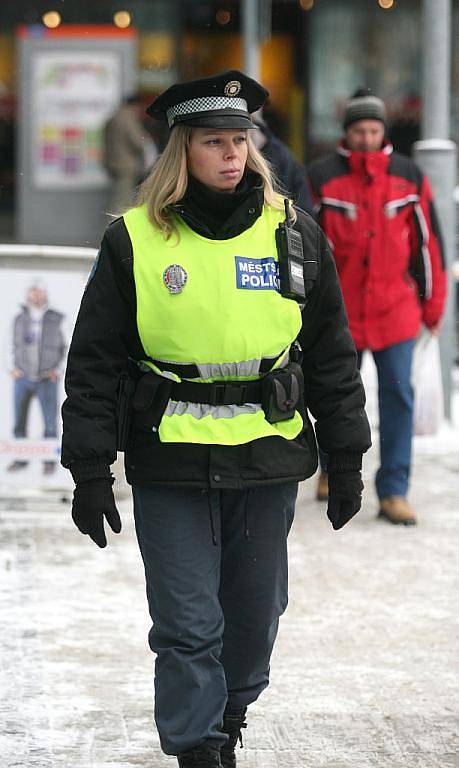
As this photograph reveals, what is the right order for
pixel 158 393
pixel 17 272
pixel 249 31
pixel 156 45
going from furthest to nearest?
pixel 156 45 < pixel 249 31 < pixel 17 272 < pixel 158 393

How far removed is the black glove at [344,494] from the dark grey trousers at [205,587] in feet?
0.34

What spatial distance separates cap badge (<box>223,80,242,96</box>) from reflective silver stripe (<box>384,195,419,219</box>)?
3398 mm

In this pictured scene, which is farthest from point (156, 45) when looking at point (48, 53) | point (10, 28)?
point (48, 53)

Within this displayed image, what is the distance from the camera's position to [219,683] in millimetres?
3900

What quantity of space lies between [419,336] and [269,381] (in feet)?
13.8

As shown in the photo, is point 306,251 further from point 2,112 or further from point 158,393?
point 2,112

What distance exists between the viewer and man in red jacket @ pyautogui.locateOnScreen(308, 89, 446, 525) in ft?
23.9

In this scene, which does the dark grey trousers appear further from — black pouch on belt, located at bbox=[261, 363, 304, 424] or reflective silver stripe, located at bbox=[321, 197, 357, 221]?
reflective silver stripe, located at bbox=[321, 197, 357, 221]

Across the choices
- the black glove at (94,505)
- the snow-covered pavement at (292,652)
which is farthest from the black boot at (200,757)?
the black glove at (94,505)

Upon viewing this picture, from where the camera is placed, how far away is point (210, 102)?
3.92m

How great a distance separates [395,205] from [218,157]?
3476 mm

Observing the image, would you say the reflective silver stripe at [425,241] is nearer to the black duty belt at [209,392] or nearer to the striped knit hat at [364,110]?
the striped knit hat at [364,110]

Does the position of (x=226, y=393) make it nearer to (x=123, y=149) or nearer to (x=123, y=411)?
(x=123, y=411)

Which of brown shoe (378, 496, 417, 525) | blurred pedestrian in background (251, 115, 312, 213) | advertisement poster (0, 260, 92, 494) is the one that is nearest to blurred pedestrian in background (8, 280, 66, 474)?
advertisement poster (0, 260, 92, 494)
